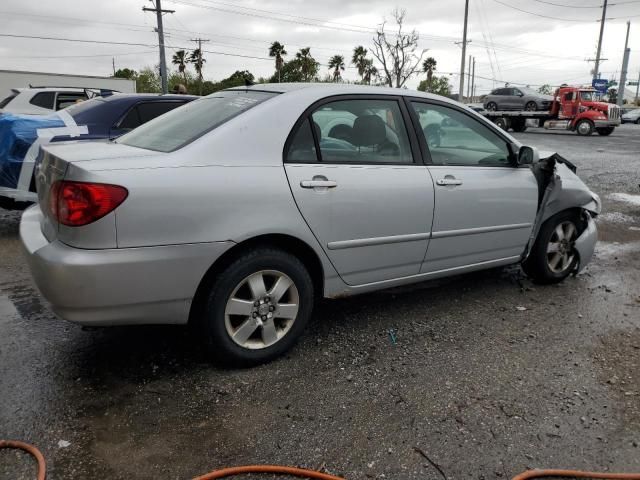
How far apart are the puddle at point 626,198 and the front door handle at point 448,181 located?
632 centimetres

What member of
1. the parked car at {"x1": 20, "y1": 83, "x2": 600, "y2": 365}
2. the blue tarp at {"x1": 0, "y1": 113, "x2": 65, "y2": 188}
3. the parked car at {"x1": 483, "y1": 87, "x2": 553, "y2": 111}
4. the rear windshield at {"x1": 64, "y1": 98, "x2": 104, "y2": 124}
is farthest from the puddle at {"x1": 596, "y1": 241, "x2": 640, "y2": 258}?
the parked car at {"x1": 483, "y1": 87, "x2": 553, "y2": 111}

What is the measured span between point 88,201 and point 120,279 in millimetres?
391

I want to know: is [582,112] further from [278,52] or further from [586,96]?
[278,52]

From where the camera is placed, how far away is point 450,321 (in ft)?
12.4

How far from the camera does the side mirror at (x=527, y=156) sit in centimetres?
393

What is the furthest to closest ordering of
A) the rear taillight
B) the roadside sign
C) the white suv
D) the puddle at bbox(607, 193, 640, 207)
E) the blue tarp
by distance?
the roadside sign
the white suv
the puddle at bbox(607, 193, 640, 207)
the blue tarp
the rear taillight

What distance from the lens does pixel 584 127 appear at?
27.6 meters

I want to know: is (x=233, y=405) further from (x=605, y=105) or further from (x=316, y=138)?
(x=605, y=105)

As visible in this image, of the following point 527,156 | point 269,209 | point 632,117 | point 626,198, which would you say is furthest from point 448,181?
point 632,117

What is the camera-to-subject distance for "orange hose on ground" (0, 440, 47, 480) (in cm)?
212

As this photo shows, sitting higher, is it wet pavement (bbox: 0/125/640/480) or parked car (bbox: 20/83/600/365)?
parked car (bbox: 20/83/600/365)

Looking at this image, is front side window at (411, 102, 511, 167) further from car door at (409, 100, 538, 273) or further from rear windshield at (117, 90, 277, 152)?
rear windshield at (117, 90, 277, 152)

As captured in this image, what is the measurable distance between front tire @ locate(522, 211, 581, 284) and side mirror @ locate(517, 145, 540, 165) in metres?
0.66

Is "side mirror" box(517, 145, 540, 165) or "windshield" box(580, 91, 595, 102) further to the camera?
"windshield" box(580, 91, 595, 102)
